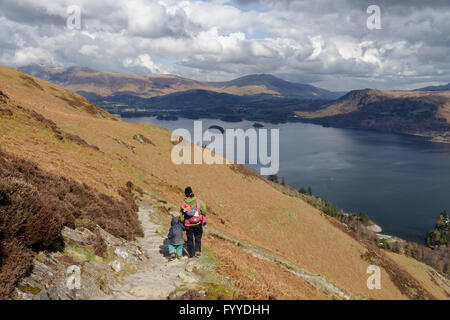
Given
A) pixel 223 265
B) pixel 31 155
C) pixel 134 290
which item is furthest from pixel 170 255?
pixel 31 155

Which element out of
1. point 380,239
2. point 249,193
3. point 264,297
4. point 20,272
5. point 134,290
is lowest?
point 380,239

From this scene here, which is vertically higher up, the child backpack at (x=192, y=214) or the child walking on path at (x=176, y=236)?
the child backpack at (x=192, y=214)

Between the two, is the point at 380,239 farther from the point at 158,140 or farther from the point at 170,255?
the point at 170,255

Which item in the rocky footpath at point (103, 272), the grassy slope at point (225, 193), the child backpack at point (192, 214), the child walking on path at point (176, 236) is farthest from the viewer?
the grassy slope at point (225, 193)

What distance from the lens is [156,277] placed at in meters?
10.2

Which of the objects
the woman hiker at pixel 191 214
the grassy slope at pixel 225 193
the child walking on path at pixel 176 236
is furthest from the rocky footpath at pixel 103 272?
the grassy slope at pixel 225 193

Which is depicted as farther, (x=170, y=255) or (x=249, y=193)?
(x=249, y=193)

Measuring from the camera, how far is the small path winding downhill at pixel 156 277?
866 centimetres

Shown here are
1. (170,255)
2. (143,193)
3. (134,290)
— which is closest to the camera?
(134,290)

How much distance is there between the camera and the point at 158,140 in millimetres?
59812

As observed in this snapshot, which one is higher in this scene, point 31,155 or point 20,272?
point 31,155

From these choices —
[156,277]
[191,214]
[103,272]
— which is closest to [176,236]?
[191,214]

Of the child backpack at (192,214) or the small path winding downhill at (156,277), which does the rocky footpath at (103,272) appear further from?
the child backpack at (192,214)

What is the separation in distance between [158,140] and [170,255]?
48.9 meters
